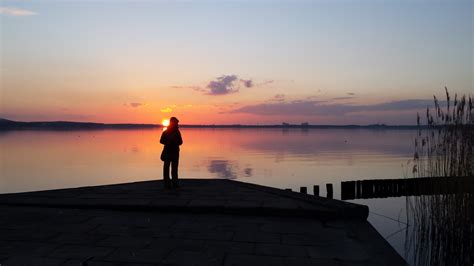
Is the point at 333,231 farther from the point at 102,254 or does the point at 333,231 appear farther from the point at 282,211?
the point at 102,254

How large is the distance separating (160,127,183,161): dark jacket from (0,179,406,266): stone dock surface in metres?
0.96

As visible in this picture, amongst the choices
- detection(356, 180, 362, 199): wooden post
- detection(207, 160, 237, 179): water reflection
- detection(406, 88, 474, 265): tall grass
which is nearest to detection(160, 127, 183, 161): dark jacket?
detection(406, 88, 474, 265): tall grass

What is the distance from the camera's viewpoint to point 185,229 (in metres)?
6.91

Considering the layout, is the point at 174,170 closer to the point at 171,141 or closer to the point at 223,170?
the point at 171,141

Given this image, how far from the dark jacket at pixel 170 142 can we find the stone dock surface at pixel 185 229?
96cm

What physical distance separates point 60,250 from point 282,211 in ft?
13.9

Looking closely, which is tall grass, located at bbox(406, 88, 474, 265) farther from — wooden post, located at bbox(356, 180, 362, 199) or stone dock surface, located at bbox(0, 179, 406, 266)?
wooden post, located at bbox(356, 180, 362, 199)

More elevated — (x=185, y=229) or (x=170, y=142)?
(x=170, y=142)

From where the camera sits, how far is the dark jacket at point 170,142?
10422 mm

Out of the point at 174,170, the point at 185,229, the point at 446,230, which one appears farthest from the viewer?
the point at 174,170

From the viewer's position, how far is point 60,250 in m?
5.69

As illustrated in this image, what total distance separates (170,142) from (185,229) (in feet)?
13.1

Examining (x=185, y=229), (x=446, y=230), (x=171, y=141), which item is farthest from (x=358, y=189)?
(x=185, y=229)

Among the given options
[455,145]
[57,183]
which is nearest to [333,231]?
[455,145]
